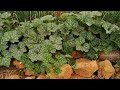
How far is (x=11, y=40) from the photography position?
381cm

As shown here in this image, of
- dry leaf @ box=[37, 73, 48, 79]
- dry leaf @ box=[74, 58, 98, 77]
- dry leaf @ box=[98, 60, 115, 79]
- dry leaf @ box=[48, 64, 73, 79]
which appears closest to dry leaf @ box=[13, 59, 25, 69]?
dry leaf @ box=[37, 73, 48, 79]

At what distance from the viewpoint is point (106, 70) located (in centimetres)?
382

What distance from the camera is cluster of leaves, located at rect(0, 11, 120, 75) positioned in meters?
3.76

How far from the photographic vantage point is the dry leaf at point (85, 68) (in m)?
3.78

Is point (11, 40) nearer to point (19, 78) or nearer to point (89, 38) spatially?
point (19, 78)

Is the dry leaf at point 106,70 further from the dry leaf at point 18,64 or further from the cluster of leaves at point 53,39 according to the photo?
the dry leaf at point 18,64

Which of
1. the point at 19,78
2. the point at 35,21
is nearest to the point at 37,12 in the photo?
the point at 35,21

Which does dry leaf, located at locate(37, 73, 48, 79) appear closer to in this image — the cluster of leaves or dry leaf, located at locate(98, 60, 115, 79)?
the cluster of leaves

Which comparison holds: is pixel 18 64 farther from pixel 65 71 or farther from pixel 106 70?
pixel 106 70

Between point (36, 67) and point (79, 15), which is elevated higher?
point (79, 15)

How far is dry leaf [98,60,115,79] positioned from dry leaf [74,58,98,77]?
0.08 meters

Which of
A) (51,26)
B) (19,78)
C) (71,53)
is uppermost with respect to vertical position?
(51,26)

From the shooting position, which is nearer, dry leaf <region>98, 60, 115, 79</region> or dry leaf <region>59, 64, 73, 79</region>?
dry leaf <region>59, 64, 73, 79</region>

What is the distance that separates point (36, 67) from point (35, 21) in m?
0.53
